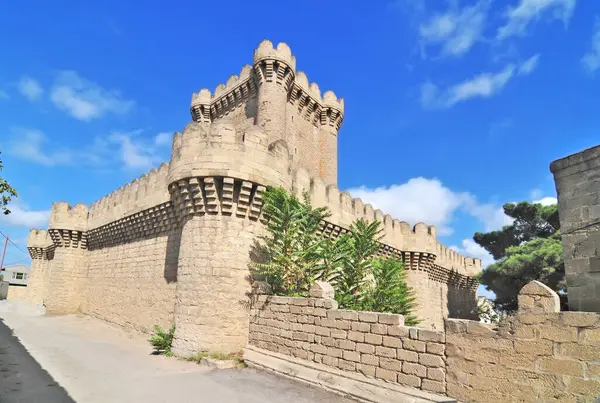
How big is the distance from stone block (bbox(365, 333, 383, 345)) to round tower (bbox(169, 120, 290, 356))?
3.96 m

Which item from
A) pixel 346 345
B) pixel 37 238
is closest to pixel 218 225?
pixel 346 345

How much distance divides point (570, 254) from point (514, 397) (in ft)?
9.00

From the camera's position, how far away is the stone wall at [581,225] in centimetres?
603

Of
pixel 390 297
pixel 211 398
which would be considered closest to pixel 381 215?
pixel 390 297

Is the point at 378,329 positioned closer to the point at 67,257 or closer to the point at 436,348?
the point at 436,348

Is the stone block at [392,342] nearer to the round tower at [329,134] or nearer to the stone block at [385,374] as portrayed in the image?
the stone block at [385,374]

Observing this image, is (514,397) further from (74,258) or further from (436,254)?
(74,258)

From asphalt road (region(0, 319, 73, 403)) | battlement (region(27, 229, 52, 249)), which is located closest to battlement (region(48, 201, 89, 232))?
asphalt road (region(0, 319, 73, 403))

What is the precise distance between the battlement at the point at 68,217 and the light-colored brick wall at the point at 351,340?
14.8m

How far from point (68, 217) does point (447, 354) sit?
20563mm

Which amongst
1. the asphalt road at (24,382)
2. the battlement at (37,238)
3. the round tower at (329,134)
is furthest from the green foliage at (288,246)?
the battlement at (37,238)

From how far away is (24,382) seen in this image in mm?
7527

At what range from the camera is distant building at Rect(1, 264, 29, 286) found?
61.2 meters

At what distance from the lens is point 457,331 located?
19.0 feet
